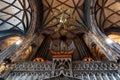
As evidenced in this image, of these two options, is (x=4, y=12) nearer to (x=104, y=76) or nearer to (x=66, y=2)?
(x=66, y=2)

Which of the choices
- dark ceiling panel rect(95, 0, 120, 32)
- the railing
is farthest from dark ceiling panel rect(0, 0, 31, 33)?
the railing

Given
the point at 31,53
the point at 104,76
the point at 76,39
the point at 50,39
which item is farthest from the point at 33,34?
the point at 104,76

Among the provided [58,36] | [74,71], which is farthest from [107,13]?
[74,71]

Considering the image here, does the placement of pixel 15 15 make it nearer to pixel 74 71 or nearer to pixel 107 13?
pixel 107 13

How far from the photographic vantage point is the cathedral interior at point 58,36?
11.9 metres

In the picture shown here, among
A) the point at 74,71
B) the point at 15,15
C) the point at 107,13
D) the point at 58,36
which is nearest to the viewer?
the point at 74,71

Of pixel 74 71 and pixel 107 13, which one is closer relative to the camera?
pixel 74 71

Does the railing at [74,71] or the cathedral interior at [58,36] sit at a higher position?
the cathedral interior at [58,36]

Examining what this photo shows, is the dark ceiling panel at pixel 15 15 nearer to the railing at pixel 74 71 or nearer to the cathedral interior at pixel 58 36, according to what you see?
the cathedral interior at pixel 58 36

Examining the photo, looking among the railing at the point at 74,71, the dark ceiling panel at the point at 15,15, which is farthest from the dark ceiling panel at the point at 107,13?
the railing at the point at 74,71

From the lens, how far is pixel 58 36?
20969 mm

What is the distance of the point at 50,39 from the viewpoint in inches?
792

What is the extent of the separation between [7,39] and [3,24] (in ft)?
5.09

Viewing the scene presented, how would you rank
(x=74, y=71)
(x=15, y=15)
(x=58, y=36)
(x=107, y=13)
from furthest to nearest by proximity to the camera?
1. (x=58, y=36)
2. (x=107, y=13)
3. (x=15, y=15)
4. (x=74, y=71)
